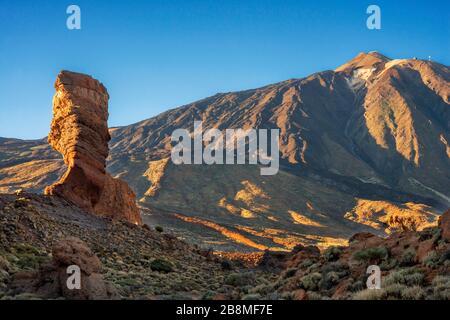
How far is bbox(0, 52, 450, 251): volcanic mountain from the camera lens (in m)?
91.4

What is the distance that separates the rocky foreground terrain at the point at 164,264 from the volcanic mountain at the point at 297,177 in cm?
3231

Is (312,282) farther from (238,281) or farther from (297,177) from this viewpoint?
(297,177)

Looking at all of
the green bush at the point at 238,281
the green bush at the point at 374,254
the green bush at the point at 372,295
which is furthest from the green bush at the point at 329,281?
the green bush at the point at 238,281

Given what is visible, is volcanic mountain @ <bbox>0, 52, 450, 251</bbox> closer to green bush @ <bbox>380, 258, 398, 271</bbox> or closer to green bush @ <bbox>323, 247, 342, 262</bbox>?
green bush @ <bbox>323, 247, 342, 262</bbox>

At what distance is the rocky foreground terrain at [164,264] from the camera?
48.1 ft

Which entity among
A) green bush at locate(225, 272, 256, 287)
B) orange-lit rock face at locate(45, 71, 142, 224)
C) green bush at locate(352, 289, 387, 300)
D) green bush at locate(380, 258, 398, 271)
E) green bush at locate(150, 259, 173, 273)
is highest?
orange-lit rock face at locate(45, 71, 142, 224)

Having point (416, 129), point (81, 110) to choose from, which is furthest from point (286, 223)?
point (416, 129)

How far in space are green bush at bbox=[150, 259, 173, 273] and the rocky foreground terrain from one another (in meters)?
0.07

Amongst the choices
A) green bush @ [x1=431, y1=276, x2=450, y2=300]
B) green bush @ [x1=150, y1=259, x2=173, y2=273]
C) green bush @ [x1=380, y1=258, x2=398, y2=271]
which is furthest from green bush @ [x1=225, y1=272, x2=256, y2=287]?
green bush @ [x1=431, y1=276, x2=450, y2=300]

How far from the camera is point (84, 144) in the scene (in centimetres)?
3556

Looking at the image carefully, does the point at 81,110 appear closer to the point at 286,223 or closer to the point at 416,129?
the point at 286,223

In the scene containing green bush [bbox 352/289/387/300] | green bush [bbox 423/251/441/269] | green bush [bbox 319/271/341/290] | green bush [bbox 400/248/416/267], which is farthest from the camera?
green bush [bbox 400/248/416/267]

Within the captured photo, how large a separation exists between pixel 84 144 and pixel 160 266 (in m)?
13.2

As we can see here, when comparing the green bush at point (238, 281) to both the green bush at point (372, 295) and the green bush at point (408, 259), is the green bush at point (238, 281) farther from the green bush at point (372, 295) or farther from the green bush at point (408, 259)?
the green bush at point (372, 295)
